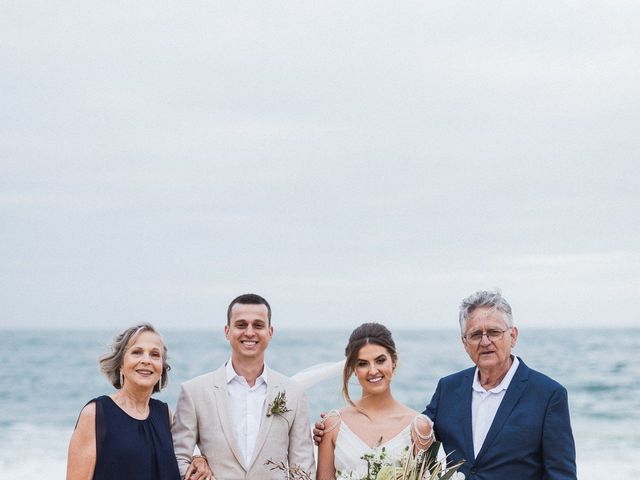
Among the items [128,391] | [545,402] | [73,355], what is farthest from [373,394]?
[73,355]

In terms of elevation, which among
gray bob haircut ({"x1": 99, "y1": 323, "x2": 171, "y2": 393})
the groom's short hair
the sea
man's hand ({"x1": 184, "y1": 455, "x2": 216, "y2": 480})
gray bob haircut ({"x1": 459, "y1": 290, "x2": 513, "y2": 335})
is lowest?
→ the sea

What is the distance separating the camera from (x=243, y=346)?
5688 millimetres

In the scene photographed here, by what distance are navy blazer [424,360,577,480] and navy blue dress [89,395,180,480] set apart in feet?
5.48

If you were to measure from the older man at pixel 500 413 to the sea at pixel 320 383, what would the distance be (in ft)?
16.8

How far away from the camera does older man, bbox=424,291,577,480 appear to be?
482 centimetres

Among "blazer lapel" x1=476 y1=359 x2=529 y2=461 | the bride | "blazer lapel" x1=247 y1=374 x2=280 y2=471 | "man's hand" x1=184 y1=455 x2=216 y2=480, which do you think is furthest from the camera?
"blazer lapel" x1=247 y1=374 x2=280 y2=471

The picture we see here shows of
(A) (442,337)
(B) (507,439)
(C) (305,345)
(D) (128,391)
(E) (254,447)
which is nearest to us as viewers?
(B) (507,439)

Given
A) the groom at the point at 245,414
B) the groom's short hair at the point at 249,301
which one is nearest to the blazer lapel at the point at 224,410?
the groom at the point at 245,414

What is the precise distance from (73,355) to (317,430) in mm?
33110

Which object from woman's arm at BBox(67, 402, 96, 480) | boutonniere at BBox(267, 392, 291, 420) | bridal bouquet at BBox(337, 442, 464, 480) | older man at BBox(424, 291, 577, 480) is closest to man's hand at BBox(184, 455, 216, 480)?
boutonniere at BBox(267, 392, 291, 420)

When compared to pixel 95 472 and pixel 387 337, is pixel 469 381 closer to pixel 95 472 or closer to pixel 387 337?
pixel 387 337

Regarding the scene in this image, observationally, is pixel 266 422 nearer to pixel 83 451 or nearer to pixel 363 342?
pixel 363 342

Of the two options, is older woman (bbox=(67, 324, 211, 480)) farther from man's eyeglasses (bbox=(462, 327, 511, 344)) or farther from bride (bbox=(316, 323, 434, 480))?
man's eyeglasses (bbox=(462, 327, 511, 344))

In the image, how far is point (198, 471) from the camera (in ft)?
17.6
